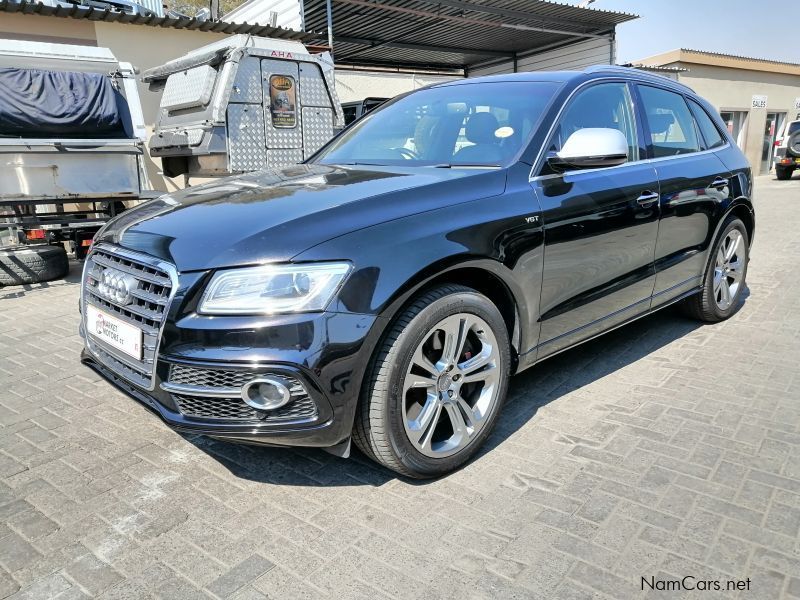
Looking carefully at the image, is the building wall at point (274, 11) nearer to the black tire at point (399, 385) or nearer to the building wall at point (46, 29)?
the building wall at point (46, 29)

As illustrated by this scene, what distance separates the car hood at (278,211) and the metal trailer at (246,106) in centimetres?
443

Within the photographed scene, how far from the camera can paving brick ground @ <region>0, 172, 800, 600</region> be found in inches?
83.3

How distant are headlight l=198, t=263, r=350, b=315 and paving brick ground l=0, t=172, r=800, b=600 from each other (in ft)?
2.93

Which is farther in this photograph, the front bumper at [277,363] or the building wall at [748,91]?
the building wall at [748,91]

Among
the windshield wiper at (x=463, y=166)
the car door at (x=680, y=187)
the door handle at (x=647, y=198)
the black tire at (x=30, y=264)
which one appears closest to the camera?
the windshield wiper at (x=463, y=166)

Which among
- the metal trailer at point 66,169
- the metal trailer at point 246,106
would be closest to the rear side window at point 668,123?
the metal trailer at point 246,106

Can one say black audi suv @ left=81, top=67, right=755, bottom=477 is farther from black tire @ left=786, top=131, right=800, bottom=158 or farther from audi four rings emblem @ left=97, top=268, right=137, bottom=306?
black tire @ left=786, top=131, right=800, bottom=158

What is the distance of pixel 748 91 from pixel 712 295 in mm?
23106

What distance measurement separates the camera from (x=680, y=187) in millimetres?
3947

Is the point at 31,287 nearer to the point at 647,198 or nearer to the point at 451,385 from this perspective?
the point at 451,385

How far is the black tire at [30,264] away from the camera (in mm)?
6773

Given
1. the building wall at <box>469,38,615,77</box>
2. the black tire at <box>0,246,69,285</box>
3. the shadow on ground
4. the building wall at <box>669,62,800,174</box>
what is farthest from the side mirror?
the building wall at <box>669,62,800,174</box>

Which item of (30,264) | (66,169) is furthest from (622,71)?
(30,264)

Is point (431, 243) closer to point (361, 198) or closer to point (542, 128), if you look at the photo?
point (361, 198)
